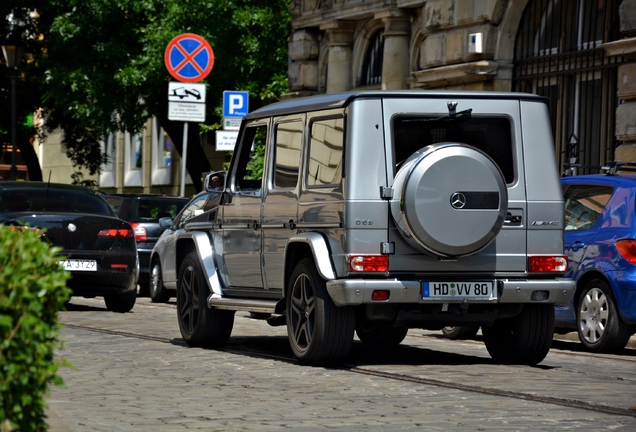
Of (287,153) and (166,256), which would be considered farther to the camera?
(166,256)

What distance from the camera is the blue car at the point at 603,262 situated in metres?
13.3

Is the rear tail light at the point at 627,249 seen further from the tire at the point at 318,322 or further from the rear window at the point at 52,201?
the rear window at the point at 52,201

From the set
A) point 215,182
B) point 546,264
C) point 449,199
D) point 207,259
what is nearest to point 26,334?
point 449,199

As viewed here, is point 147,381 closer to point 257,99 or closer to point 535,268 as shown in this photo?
point 535,268

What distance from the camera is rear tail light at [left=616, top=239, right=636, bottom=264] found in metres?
13.3

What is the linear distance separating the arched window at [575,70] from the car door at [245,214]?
932 cm

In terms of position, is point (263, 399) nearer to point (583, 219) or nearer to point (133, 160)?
point (583, 219)

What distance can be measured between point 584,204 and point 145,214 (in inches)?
447

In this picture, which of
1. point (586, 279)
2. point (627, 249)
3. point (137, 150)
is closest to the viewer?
point (627, 249)

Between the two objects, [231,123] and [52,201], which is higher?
[231,123]

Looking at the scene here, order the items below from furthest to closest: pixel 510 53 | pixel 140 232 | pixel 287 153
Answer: pixel 140 232 < pixel 510 53 < pixel 287 153

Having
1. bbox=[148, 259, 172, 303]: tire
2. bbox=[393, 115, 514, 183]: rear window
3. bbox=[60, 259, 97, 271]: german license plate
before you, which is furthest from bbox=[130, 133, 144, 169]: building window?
bbox=[393, 115, 514, 183]: rear window

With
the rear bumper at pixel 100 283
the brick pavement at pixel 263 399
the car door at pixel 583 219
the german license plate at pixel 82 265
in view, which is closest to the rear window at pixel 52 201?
the german license plate at pixel 82 265

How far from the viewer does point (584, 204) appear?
47.1ft
